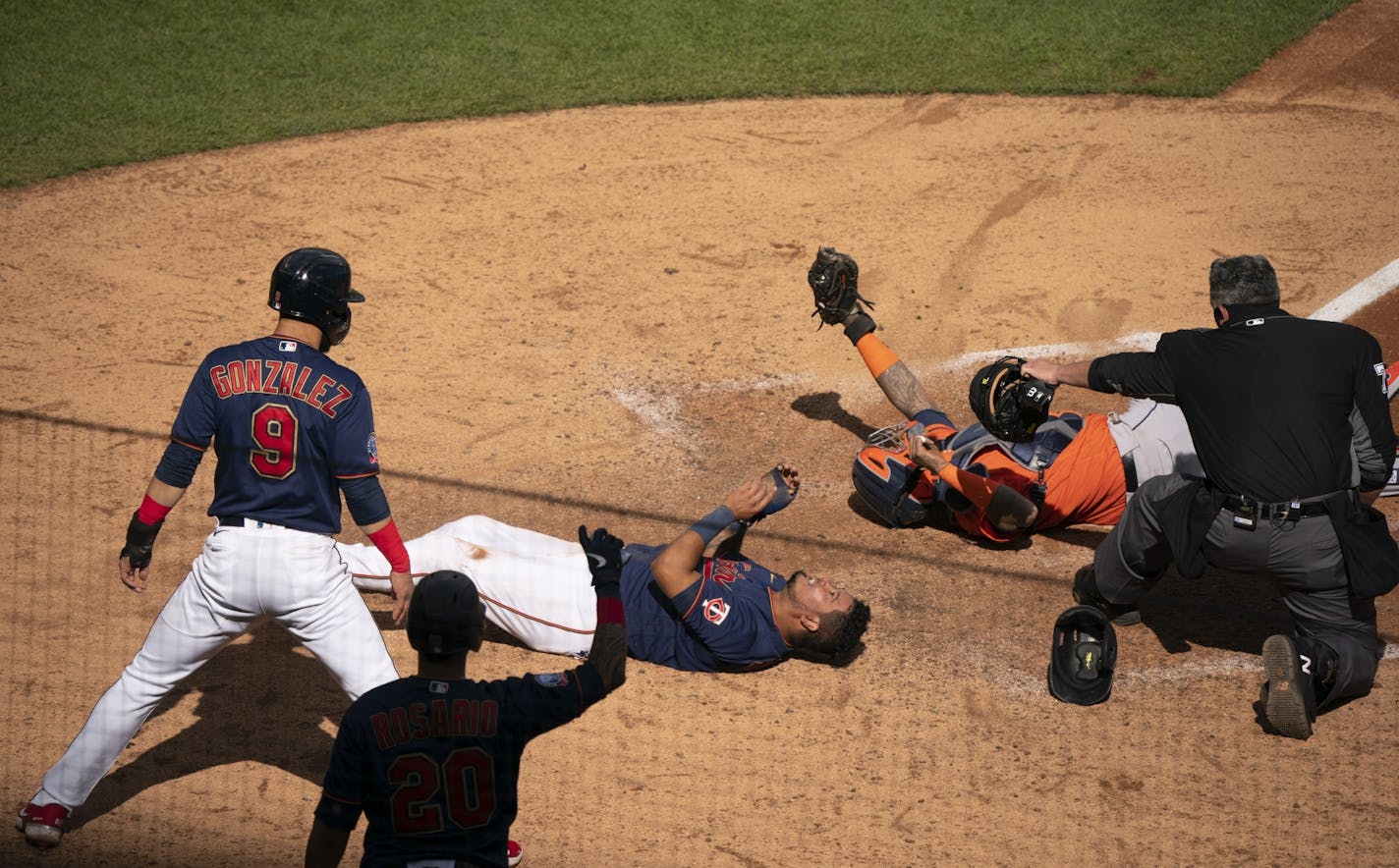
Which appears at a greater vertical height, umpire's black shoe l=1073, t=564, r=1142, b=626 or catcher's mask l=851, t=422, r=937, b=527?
catcher's mask l=851, t=422, r=937, b=527

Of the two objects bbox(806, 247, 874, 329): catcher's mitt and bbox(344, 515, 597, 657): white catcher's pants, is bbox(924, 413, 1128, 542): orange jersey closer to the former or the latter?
bbox(806, 247, 874, 329): catcher's mitt

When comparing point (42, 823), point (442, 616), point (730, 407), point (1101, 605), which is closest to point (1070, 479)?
point (1101, 605)

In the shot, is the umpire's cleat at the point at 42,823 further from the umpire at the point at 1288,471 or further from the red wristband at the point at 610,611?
the umpire at the point at 1288,471

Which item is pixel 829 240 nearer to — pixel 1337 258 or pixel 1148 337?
pixel 1148 337

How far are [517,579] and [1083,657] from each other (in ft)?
7.75

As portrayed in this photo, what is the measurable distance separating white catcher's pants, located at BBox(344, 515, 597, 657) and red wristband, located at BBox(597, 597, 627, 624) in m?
1.75

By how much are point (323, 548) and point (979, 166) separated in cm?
649

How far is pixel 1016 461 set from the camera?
633 centimetres

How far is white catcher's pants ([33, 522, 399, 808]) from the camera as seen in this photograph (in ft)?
14.4

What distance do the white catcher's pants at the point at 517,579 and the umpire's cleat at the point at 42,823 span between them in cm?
146

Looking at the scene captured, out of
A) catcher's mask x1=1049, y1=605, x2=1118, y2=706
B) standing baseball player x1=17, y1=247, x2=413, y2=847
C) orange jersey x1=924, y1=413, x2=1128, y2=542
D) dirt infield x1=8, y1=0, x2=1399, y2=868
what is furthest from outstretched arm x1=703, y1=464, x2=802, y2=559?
standing baseball player x1=17, y1=247, x2=413, y2=847

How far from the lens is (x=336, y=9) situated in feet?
39.6

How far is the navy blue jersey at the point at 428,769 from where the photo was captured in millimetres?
3359

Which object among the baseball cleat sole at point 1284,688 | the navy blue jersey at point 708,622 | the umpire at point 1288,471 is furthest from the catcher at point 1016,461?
the baseball cleat sole at point 1284,688
